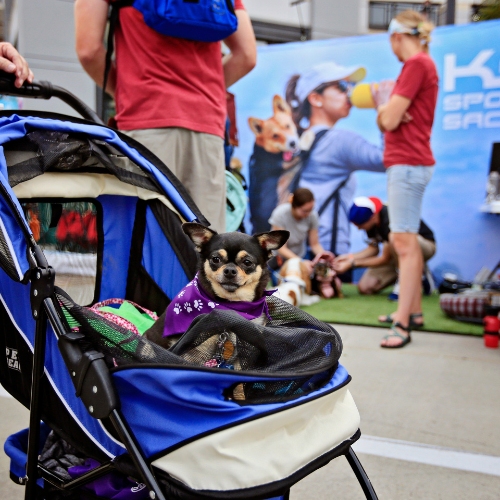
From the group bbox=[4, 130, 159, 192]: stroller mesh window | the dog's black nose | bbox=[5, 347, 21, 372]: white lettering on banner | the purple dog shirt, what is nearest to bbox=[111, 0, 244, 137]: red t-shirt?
bbox=[4, 130, 159, 192]: stroller mesh window

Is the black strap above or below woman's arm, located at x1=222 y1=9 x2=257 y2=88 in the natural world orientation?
below

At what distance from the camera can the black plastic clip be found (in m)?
1.17

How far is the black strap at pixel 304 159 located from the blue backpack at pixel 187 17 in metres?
3.62

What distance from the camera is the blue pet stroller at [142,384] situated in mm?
998

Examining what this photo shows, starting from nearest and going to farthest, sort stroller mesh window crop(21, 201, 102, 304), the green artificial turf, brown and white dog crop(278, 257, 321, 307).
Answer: stroller mesh window crop(21, 201, 102, 304)
the green artificial turf
brown and white dog crop(278, 257, 321, 307)

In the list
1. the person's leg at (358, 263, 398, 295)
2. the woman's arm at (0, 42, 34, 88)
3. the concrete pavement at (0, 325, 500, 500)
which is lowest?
the person's leg at (358, 263, 398, 295)

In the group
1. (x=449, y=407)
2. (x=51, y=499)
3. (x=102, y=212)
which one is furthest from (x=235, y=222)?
(x=51, y=499)

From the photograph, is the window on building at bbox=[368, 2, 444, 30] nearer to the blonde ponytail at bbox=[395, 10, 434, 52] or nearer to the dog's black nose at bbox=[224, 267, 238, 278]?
the blonde ponytail at bbox=[395, 10, 434, 52]

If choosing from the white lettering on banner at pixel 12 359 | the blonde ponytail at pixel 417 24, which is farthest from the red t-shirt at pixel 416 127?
the white lettering on banner at pixel 12 359

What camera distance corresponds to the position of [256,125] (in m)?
5.90

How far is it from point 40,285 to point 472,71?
4851mm

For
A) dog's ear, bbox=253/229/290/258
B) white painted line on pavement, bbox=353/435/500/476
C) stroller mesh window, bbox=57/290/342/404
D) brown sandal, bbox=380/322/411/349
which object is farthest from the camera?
brown sandal, bbox=380/322/411/349

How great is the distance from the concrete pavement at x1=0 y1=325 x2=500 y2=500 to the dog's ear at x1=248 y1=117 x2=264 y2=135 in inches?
116

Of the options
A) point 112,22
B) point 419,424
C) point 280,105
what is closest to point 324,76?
point 280,105
